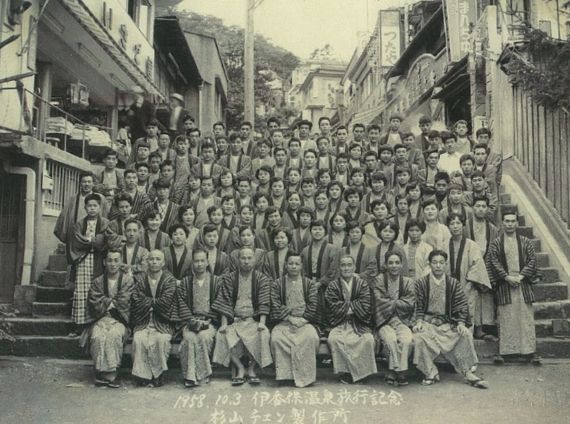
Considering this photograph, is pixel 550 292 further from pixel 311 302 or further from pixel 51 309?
pixel 51 309

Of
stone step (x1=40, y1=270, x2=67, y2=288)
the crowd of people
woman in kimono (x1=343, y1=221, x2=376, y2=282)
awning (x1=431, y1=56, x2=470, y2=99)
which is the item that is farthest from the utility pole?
woman in kimono (x1=343, y1=221, x2=376, y2=282)

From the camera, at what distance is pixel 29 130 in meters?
7.84

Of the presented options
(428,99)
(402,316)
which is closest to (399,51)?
(428,99)

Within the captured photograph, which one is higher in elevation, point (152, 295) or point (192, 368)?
point (152, 295)

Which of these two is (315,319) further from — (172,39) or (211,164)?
(172,39)

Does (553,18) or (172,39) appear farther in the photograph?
(172,39)

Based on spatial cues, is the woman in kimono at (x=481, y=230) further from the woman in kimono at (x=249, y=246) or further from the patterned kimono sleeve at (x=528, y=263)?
the woman in kimono at (x=249, y=246)

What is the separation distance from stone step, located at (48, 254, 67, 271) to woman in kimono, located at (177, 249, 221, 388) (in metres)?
2.40

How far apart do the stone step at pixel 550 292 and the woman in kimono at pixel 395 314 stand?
2097 millimetres

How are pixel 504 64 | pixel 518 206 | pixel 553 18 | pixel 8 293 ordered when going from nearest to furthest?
pixel 8 293 → pixel 518 206 → pixel 504 64 → pixel 553 18

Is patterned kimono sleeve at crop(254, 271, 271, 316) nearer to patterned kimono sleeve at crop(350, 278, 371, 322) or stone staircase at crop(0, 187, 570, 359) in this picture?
stone staircase at crop(0, 187, 570, 359)

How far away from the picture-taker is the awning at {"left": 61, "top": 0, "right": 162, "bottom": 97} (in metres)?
8.87

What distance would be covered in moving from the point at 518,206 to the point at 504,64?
2.46 m

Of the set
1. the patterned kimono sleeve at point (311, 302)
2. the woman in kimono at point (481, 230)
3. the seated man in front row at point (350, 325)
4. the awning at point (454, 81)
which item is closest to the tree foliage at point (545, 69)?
the woman in kimono at point (481, 230)
